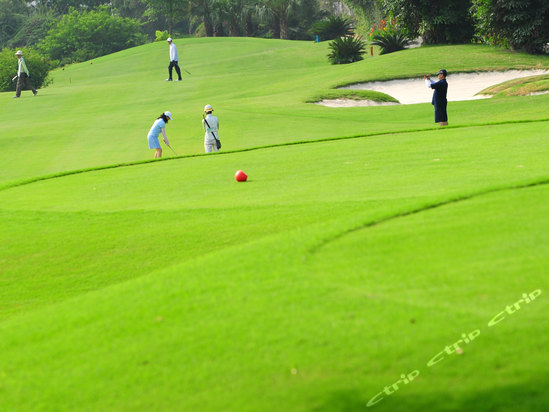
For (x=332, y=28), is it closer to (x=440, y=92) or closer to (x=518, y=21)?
(x=518, y=21)

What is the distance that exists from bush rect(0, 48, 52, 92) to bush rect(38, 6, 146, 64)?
33906 mm

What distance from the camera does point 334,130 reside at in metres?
23.8

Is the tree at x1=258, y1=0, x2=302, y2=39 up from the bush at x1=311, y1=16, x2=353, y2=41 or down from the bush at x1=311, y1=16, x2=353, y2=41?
up

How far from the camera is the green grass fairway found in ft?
15.4

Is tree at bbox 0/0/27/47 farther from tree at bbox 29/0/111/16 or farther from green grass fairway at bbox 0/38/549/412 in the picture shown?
green grass fairway at bbox 0/38/549/412

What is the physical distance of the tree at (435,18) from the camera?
40.9 meters

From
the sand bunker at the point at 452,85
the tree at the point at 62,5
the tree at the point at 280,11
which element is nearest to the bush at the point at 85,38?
the tree at the point at 280,11

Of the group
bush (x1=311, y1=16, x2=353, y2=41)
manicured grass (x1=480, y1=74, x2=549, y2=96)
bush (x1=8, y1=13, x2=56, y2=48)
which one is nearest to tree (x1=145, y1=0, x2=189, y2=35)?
bush (x1=8, y1=13, x2=56, y2=48)

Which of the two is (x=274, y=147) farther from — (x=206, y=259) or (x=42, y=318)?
(x=42, y=318)

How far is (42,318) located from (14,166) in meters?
15.5

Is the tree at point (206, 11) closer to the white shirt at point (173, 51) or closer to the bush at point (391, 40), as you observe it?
the bush at point (391, 40)

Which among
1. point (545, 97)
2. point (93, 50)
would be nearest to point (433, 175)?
point (545, 97)

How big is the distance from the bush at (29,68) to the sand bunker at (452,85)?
23.5 meters

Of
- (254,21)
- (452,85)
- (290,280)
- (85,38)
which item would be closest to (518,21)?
(452,85)
